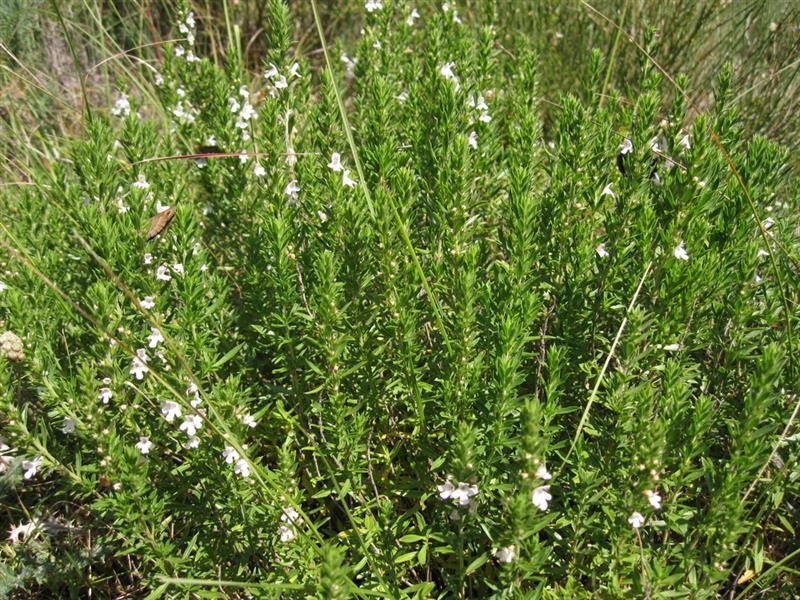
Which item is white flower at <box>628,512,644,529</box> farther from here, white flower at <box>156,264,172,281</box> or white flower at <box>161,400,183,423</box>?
white flower at <box>156,264,172,281</box>

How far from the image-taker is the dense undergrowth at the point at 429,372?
8.62ft

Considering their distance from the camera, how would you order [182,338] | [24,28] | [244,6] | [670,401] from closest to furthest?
[670,401] < [182,338] < [24,28] < [244,6]

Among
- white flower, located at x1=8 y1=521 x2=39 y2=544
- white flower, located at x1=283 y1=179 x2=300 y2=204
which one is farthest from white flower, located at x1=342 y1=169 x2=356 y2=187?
white flower, located at x1=8 y1=521 x2=39 y2=544

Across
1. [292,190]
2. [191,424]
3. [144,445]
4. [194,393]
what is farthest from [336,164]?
[144,445]

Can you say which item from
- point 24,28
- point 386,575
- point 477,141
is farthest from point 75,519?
point 24,28

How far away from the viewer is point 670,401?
2.53 m

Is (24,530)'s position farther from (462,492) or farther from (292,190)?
(462,492)

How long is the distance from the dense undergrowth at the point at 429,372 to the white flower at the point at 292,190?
83 mm

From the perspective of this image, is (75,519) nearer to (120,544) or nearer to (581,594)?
(120,544)

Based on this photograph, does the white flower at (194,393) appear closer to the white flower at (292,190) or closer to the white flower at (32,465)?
the white flower at (32,465)

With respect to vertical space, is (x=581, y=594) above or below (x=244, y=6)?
below

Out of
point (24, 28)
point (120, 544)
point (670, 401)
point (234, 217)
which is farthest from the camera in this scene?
point (24, 28)

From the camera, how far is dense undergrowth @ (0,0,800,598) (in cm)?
263

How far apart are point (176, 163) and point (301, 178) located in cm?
101
